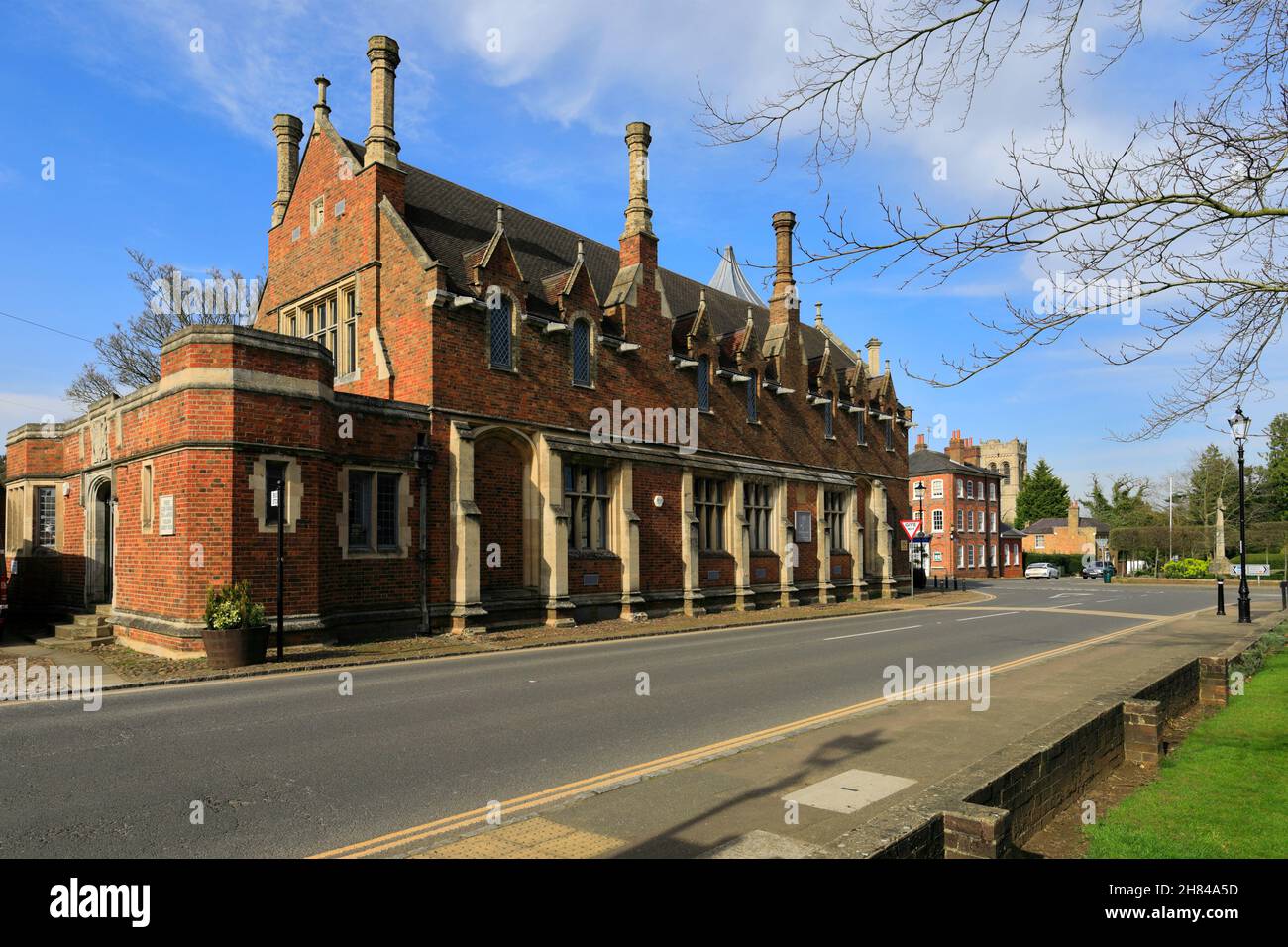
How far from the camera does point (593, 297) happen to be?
2486cm

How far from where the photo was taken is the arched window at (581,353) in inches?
946

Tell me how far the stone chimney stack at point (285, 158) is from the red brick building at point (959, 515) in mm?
50617

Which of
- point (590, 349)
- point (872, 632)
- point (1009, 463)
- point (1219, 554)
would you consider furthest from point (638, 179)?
point (1009, 463)

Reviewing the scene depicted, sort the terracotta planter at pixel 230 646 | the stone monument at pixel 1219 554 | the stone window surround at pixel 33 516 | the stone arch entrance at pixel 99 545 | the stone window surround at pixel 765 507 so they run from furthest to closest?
the stone monument at pixel 1219 554
the stone window surround at pixel 765 507
the stone window surround at pixel 33 516
the stone arch entrance at pixel 99 545
the terracotta planter at pixel 230 646

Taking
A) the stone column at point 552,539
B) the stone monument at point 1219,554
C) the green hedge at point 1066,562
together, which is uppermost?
the stone column at point 552,539

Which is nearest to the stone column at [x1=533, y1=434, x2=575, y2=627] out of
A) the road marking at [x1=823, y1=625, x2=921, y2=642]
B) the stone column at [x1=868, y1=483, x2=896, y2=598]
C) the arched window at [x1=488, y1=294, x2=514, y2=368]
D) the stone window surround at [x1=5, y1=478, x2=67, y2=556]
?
the arched window at [x1=488, y1=294, x2=514, y2=368]

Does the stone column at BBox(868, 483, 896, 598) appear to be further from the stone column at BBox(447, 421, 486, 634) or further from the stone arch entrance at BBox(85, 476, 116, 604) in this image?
the stone arch entrance at BBox(85, 476, 116, 604)

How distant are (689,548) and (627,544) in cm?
319

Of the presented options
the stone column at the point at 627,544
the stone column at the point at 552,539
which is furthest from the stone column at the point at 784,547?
the stone column at the point at 552,539

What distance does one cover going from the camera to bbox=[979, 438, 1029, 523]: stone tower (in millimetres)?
132875

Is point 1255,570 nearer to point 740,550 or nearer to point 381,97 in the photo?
point 740,550

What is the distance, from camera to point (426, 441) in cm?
1944

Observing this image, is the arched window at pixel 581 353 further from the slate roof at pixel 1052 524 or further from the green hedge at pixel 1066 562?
the slate roof at pixel 1052 524

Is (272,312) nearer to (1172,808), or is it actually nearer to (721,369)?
(721,369)
